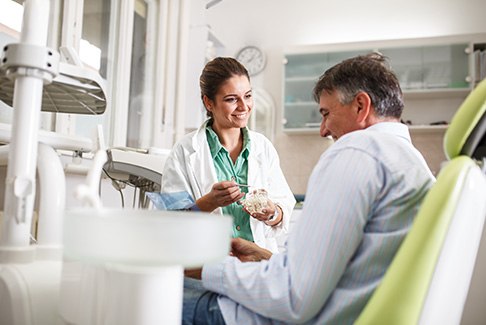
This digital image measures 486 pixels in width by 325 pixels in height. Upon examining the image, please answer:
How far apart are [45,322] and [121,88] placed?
242 cm

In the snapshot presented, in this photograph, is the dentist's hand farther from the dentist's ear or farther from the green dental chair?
the green dental chair

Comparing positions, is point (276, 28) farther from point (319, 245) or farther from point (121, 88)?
Answer: point (319, 245)

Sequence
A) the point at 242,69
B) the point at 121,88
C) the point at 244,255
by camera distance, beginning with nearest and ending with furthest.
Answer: the point at 244,255
the point at 242,69
the point at 121,88

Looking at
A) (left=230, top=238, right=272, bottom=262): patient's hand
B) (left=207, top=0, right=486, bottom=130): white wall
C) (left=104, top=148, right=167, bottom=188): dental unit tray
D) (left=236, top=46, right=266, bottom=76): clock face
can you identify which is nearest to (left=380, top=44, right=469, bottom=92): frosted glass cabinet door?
(left=207, top=0, right=486, bottom=130): white wall

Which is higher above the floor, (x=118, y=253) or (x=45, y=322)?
(x=118, y=253)

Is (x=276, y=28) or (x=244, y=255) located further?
(x=276, y=28)

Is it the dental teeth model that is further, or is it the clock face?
the clock face

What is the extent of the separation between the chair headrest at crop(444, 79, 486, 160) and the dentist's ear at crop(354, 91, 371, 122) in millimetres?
349

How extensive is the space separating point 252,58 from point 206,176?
9.86 feet

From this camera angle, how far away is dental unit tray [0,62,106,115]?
1021mm

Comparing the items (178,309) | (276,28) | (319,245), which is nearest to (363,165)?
(319,245)

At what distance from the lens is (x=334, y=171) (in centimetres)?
84

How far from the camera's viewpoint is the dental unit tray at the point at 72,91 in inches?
40.2

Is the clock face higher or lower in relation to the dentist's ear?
higher
